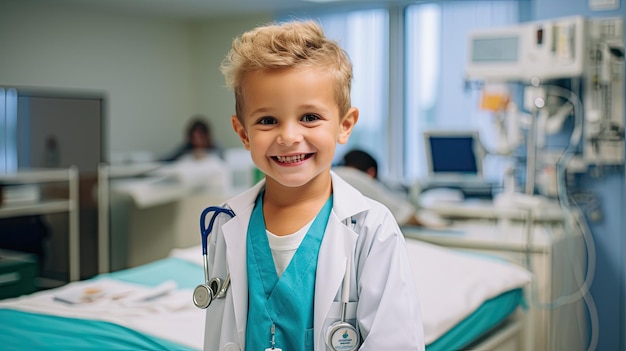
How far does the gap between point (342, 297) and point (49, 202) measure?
34.7 inches

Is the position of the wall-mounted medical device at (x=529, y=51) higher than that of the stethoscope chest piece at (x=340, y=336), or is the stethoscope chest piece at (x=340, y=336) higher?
the wall-mounted medical device at (x=529, y=51)

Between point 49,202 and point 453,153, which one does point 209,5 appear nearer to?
point 453,153

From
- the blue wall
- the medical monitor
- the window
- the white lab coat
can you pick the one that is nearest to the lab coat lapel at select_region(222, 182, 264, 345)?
the white lab coat

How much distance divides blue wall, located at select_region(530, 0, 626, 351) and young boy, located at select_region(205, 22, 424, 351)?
6.00 ft

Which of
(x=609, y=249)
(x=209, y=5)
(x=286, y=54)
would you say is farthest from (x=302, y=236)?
(x=209, y=5)

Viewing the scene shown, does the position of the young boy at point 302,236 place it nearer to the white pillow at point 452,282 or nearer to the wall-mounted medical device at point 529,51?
the white pillow at point 452,282

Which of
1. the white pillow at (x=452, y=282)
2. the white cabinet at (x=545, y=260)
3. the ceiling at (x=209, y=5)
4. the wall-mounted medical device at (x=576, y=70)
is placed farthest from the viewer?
the ceiling at (x=209, y=5)

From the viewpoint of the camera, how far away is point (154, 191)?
2.49 metres

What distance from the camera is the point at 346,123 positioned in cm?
104

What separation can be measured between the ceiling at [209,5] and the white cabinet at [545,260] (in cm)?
129

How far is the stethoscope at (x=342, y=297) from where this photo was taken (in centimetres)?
95

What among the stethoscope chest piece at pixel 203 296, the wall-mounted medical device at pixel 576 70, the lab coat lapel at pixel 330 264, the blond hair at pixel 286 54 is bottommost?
the stethoscope chest piece at pixel 203 296

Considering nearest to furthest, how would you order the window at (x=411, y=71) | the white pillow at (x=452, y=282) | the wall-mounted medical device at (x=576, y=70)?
the white pillow at (x=452, y=282), the wall-mounted medical device at (x=576, y=70), the window at (x=411, y=71)

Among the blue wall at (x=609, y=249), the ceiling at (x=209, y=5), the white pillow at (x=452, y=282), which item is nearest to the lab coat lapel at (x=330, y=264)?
the white pillow at (x=452, y=282)
